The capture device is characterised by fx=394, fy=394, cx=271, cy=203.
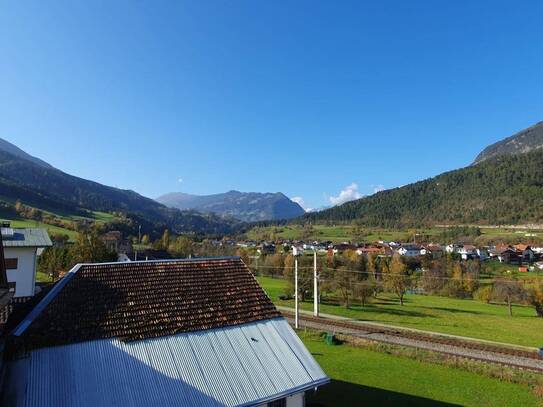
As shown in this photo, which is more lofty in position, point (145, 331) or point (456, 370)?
point (145, 331)

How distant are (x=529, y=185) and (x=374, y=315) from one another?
18351 cm

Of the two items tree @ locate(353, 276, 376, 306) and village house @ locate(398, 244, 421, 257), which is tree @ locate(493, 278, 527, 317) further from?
village house @ locate(398, 244, 421, 257)

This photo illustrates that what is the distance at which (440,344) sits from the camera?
32656mm

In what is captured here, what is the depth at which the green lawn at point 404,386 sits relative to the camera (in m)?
19.9

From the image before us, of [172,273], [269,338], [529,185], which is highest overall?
[529,185]

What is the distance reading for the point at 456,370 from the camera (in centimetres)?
2608

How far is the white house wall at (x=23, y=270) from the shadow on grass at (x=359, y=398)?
1121 inches

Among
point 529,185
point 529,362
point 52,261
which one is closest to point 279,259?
point 52,261

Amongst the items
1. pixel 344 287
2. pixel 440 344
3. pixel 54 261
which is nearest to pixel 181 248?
pixel 54 261

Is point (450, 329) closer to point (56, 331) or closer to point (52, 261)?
point (56, 331)

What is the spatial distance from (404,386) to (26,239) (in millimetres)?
34313

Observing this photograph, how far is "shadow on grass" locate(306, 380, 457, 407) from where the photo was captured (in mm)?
19266

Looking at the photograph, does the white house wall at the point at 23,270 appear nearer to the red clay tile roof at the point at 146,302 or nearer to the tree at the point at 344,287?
the red clay tile roof at the point at 146,302

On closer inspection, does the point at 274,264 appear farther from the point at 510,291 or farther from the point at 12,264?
the point at 12,264
